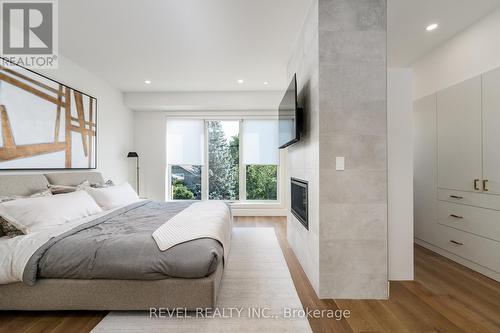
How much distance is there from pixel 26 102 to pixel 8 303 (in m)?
2.16

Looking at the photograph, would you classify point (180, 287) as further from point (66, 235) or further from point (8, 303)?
point (8, 303)

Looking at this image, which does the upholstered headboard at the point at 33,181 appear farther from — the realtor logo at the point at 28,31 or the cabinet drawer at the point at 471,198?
the cabinet drawer at the point at 471,198

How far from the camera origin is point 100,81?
4.03 m

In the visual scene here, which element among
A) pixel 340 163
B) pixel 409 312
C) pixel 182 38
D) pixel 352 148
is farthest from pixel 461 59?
pixel 182 38

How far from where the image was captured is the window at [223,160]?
17.2ft

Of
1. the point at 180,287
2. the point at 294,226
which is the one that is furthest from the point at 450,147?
the point at 180,287

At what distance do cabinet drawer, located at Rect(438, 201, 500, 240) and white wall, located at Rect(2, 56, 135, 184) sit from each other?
5306mm

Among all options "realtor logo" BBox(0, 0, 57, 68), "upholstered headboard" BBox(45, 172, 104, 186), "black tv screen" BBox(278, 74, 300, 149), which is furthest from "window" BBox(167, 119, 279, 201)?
"realtor logo" BBox(0, 0, 57, 68)

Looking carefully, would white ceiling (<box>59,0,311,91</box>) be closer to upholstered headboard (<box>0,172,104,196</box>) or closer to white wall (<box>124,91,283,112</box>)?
white wall (<box>124,91,283,112</box>)

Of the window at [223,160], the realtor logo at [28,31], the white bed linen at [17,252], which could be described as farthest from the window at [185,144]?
the white bed linen at [17,252]

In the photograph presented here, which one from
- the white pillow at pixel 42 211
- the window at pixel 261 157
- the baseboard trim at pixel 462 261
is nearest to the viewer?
the white pillow at pixel 42 211

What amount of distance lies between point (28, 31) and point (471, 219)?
5432 millimetres

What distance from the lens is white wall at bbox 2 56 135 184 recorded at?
3.37 metres

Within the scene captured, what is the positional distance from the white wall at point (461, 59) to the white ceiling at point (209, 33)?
0.38ft
